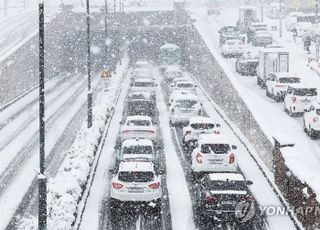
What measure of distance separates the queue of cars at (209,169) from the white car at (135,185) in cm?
162

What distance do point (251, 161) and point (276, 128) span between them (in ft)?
13.6

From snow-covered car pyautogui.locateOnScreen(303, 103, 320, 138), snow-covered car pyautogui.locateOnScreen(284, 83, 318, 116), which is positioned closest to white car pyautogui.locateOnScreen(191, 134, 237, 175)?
snow-covered car pyautogui.locateOnScreen(303, 103, 320, 138)

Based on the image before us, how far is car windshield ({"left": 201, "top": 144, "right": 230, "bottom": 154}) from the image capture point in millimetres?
24375

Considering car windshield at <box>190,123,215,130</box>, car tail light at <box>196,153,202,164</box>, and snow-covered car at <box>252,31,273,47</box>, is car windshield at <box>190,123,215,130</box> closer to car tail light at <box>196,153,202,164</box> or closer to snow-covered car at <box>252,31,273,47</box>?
car tail light at <box>196,153,202,164</box>

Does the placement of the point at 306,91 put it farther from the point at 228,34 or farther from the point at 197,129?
the point at 228,34

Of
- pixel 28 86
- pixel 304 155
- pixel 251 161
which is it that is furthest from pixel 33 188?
pixel 28 86

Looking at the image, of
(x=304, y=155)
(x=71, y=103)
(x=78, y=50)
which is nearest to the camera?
(x=304, y=155)

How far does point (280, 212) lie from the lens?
69.4 ft

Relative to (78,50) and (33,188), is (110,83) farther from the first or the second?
(33,188)

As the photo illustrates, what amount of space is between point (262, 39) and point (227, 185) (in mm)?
46958

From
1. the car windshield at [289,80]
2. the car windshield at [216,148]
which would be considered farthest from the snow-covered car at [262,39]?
the car windshield at [216,148]

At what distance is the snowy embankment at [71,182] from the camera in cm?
1911

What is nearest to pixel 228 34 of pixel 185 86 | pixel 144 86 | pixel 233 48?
pixel 233 48

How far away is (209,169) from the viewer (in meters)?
24.4
